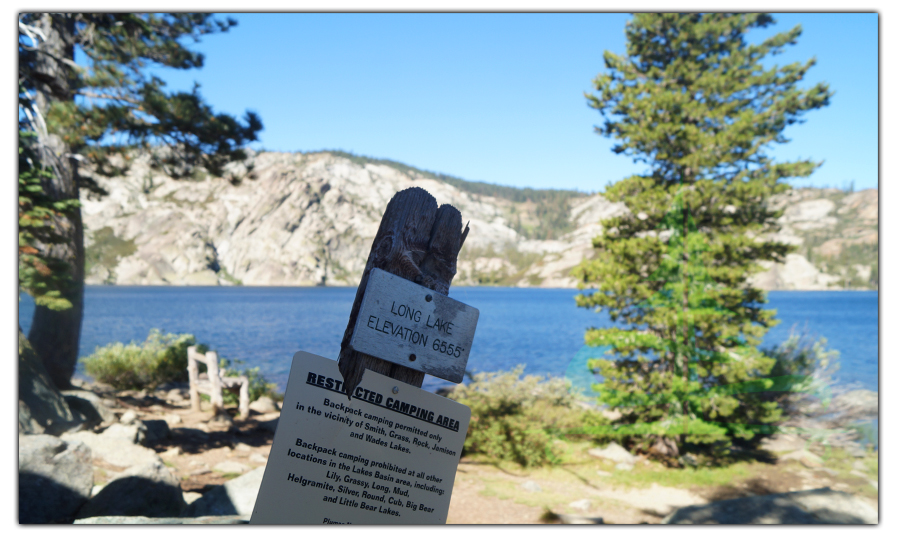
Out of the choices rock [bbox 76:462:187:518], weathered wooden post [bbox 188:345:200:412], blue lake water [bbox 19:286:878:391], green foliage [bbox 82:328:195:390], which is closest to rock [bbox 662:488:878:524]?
blue lake water [bbox 19:286:878:391]

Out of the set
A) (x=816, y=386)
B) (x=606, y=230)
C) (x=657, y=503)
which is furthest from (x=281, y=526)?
(x=816, y=386)

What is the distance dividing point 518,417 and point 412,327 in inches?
324

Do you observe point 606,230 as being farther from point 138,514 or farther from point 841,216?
point 841,216

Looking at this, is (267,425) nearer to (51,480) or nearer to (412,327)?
(51,480)

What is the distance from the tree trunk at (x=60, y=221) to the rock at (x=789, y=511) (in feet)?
32.5

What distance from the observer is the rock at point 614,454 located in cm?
912

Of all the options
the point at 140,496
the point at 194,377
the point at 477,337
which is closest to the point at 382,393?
the point at 140,496

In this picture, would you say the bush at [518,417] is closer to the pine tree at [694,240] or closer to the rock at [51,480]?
the pine tree at [694,240]

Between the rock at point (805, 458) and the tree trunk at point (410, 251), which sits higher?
the tree trunk at point (410, 251)

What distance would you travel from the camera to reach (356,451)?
1.69m

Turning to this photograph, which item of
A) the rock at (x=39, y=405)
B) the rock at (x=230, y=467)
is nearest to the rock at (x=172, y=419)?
the rock at (x=39, y=405)

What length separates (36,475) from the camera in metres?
4.30

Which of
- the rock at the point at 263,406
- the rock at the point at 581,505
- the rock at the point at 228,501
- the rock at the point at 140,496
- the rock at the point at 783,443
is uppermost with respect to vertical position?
the rock at the point at 140,496

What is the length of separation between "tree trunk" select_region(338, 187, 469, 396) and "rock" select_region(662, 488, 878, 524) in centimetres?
496
